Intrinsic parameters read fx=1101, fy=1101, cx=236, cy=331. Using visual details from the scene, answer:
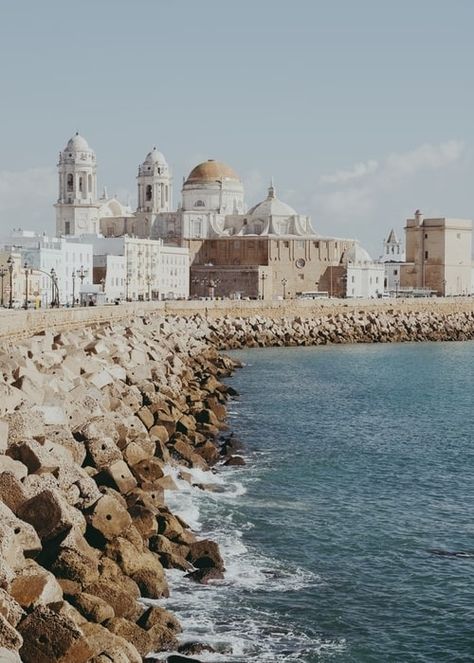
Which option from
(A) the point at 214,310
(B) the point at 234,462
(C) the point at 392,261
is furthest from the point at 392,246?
(B) the point at 234,462

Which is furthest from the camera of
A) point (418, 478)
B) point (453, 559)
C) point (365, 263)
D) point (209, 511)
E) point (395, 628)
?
point (365, 263)

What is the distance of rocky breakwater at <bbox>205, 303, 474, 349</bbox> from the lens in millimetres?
54969

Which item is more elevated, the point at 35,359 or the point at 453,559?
the point at 35,359

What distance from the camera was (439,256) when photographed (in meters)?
94.0

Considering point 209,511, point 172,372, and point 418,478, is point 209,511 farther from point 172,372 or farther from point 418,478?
point 172,372

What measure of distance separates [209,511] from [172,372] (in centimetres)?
1382

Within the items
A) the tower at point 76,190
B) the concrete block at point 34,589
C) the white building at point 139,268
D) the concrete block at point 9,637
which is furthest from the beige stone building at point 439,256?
the concrete block at point 9,637

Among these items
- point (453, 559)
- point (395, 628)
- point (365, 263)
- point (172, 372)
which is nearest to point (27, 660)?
point (395, 628)

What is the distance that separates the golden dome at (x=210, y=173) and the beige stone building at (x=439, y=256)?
16603 mm

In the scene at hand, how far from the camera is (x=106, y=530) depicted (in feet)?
40.5

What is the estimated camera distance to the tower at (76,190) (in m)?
85.9

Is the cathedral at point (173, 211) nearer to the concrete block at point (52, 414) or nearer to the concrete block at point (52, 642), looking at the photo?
the concrete block at point (52, 414)

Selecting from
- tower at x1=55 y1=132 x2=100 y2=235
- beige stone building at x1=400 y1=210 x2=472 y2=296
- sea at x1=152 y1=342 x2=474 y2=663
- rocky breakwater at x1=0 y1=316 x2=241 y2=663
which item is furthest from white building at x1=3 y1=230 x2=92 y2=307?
rocky breakwater at x1=0 y1=316 x2=241 y2=663

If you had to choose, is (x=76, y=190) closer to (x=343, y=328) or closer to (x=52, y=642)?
(x=343, y=328)
